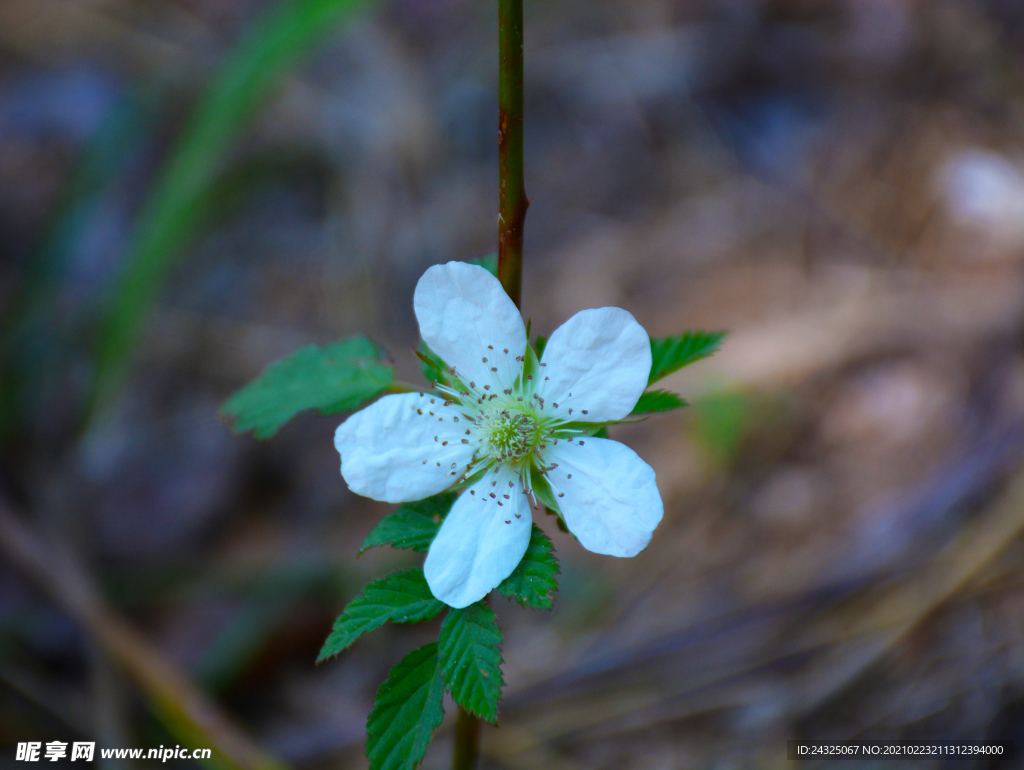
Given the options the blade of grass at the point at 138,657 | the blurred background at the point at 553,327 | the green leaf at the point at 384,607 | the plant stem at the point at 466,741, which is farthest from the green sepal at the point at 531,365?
the blade of grass at the point at 138,657

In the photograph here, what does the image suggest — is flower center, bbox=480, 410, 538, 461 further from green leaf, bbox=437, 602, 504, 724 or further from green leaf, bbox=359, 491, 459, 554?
green leaf, bbox=437, 602, 504, 724

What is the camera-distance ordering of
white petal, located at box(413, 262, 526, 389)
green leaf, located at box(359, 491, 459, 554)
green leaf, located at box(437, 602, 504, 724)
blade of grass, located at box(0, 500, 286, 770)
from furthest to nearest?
blade of grass, located at box(0, 500, 286, 770)
white petal, located at box(413, 262, 526, 389)
green leaf, located at box(359, 491, 459, 554)
green leaf, located at box(437, 602, 504, 724)

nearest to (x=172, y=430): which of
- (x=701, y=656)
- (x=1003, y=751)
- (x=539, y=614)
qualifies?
(x=539, y=614)

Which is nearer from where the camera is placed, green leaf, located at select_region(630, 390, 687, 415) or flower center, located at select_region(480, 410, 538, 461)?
green leaf, located at select_region(630, 390, 687, 415)

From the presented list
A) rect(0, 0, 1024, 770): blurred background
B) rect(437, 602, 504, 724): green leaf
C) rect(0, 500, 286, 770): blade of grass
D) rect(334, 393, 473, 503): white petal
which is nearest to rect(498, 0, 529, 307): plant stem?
rect(334, 393, 473, 503): white petal

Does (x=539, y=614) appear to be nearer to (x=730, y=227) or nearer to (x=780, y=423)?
(x=780, y=423)

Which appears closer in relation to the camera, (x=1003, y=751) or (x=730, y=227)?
(x=1003, y=751)

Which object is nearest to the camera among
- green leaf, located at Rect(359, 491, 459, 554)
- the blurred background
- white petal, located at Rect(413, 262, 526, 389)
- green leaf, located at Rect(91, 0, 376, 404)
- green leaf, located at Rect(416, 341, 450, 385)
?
green leaf, located at Rect(359, 491, 459, 554)
